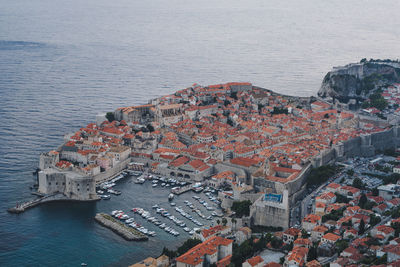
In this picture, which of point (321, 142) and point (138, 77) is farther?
point (138, 77)

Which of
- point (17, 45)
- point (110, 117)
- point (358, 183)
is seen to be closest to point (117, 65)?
point (17, 45)

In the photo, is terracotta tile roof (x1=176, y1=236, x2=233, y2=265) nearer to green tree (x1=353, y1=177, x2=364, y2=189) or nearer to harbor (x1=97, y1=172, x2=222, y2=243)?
harbor (x1=97, y1=172, x2=222, y2=243)

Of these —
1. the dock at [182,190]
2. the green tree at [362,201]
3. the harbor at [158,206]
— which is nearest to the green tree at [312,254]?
the green tree at [362,201]

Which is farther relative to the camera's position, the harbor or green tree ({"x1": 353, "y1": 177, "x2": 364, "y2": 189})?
green tree ({"x1": 353, "y1": 177, "x2": 364, "y2": 189})

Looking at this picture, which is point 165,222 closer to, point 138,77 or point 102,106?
point 102,106

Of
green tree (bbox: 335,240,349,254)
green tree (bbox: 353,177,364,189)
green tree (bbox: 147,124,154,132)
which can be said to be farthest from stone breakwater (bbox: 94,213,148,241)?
green tree (bbox: 147,124,154,132)

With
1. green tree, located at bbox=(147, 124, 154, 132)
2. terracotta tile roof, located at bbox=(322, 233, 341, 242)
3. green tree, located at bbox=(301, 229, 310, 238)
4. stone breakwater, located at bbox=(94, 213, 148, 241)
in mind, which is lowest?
stone breakwater, located at bbox=(94, 213, 148, 241)

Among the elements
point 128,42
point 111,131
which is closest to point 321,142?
point 111,131

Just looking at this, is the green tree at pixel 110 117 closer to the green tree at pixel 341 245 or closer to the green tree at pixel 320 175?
the green tree at pixel 320 175
